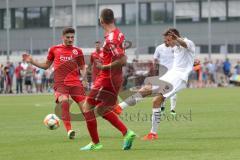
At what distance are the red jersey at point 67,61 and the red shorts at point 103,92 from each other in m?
3.33

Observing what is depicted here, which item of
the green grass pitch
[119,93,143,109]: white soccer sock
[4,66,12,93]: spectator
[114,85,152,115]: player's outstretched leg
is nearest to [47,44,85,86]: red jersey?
the green grass pitch

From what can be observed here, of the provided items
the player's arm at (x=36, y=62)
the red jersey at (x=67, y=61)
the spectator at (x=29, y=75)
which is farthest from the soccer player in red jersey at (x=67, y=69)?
the spectator at (x=29, y=75)

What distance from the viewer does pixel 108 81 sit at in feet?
41.6

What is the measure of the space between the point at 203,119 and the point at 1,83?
28630mm

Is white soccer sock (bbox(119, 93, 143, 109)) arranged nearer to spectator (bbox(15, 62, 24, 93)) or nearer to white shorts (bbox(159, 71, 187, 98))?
white shorts (bbox(159, 71, 187, 98))

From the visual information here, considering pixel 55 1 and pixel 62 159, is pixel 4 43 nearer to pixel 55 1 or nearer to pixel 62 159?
pixel 55 1

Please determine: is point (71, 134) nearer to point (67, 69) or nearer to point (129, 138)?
point (67, 69)

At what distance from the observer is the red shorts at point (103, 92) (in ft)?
41.7

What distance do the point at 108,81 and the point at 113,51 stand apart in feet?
1.77

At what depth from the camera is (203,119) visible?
2042cm

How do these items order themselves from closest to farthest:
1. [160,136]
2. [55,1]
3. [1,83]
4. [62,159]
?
[62,159] → [160,136] → [1,83] → [55,1]

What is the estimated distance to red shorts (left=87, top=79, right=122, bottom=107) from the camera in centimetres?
1270

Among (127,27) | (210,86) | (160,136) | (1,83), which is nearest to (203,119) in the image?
(160,136)

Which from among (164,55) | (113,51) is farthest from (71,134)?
(164,55)
